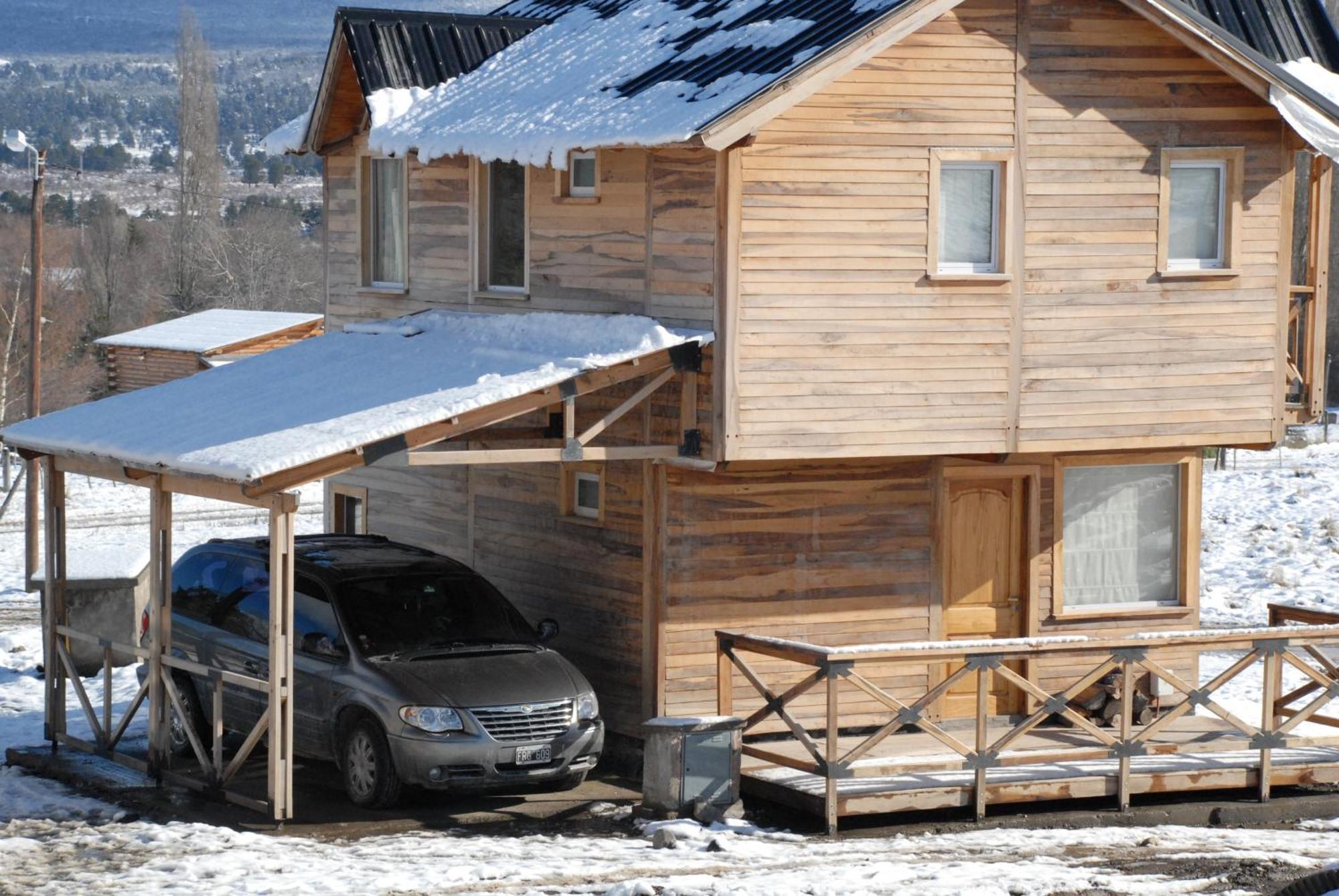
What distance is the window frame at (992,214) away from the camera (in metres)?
15.5

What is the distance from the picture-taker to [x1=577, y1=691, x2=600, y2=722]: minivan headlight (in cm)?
1490

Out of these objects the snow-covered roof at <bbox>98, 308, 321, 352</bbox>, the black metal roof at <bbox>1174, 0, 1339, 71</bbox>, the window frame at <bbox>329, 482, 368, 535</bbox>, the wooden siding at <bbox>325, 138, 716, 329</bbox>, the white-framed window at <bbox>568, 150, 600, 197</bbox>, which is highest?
the black metal roof at <bbox>1174, 0, 1339, 71</bbox>

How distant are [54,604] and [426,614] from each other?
3660mm

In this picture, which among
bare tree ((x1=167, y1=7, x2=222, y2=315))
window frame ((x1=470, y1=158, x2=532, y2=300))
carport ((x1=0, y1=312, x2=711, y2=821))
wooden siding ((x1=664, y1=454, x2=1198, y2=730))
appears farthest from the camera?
bare tree ((x1=167, y1=7, x2=222, y2=315))

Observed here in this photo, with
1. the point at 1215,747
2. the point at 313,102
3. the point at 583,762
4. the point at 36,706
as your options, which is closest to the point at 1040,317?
the point at 1215,747

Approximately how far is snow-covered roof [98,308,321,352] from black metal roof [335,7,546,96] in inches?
1297

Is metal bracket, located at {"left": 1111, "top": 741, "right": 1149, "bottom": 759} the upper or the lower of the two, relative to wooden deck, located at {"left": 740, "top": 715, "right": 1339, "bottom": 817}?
→ upper

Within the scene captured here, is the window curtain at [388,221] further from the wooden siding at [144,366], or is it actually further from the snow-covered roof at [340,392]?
the wooden siding at [144,366]

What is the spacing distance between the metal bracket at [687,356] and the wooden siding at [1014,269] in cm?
31

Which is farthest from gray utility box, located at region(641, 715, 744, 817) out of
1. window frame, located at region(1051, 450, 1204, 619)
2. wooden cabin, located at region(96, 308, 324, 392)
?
wooden cabin, located at region(96, 308, 324, 392)

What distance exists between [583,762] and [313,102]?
7.97m

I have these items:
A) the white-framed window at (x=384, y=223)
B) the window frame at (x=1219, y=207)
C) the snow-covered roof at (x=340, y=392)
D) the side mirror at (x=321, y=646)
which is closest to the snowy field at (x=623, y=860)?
the side mirror at (x=321, y=646)

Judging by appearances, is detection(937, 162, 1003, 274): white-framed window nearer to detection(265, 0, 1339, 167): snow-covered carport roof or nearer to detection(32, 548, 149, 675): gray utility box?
detection(265, 0, 1339, 167): snow-covered carport roof

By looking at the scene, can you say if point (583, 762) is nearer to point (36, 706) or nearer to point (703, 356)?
point (703, 356)
